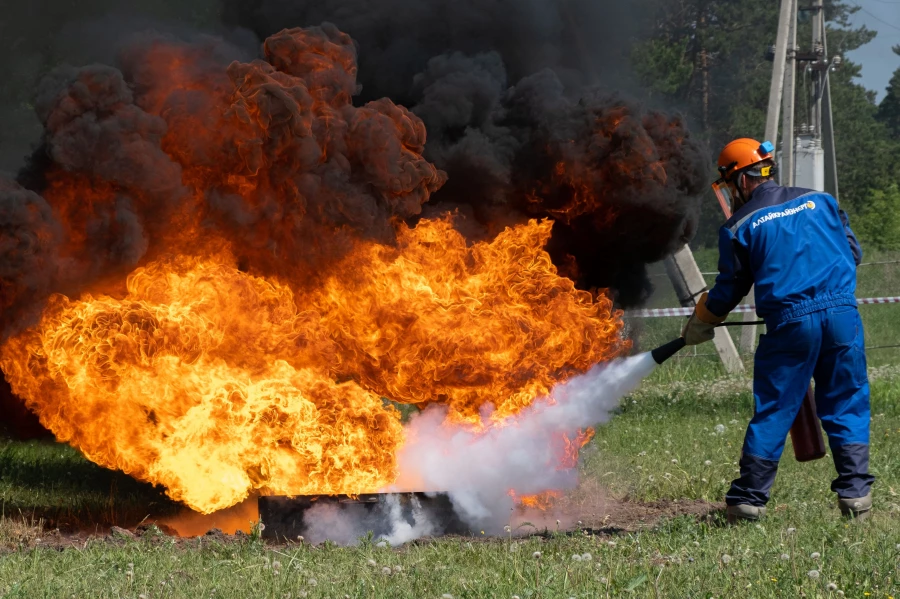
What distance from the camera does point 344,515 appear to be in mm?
6645

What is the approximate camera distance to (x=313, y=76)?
23.7 feet

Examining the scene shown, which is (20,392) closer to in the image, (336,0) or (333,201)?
(333,201)

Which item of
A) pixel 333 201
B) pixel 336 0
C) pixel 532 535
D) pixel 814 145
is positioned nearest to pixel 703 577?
pixel 532 535

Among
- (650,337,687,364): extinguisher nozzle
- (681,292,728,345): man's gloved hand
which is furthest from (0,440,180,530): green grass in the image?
(681,292,728,345): man's gloved hand

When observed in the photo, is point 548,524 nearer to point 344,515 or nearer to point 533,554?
point 344,515

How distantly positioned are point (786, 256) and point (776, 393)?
0.79 metres

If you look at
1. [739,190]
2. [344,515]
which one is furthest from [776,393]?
[344,515]

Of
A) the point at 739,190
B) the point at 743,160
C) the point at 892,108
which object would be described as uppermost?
the point at 743,160

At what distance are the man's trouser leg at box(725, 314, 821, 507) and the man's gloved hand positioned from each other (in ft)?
1.21

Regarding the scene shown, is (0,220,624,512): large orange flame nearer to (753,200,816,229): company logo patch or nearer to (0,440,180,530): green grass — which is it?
(0,440,180,530): green grass

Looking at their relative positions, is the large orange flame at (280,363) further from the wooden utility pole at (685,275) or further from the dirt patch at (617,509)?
the wooden utility pole at (685,275)

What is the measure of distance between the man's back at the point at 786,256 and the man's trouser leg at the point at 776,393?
5.0 inches

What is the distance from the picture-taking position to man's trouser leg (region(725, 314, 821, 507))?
Answer: 6039 mm

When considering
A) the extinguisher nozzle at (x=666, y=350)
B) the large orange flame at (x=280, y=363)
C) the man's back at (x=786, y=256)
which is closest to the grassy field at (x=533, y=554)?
the large orange flame at (x=280, y=363)
